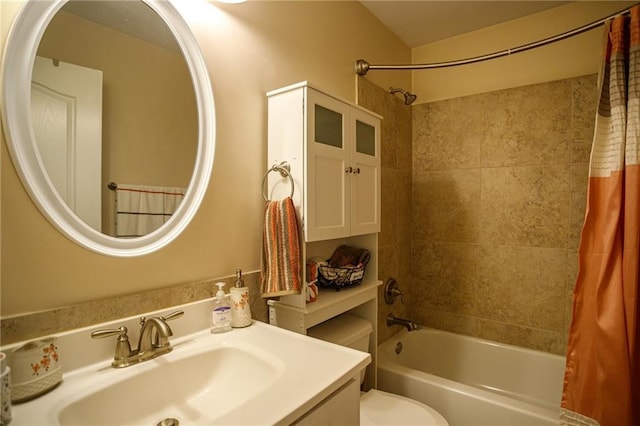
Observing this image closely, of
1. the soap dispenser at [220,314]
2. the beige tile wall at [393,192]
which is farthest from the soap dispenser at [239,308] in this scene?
the beige tile wall at [393,192]

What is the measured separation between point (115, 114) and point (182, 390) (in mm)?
776

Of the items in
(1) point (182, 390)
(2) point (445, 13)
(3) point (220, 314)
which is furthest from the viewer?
(2) point (445, 13)

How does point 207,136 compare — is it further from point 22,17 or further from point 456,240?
point 456,240

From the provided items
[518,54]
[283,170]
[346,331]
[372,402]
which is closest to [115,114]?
[283,170]

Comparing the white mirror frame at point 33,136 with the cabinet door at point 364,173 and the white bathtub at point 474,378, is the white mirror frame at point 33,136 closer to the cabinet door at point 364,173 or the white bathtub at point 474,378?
the cabinet door at point 364,173

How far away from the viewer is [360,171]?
145cm

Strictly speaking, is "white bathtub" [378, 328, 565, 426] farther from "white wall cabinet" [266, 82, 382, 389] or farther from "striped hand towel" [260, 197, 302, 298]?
"striped hand towel" [260, 197, 302, 298]

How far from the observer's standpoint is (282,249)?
1136mm

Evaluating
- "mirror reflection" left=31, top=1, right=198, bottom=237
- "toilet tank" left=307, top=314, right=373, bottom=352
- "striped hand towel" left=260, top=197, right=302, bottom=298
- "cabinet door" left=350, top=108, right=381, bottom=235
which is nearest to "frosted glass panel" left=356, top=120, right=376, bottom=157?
"cabinet door" left=350, top=108, right=381, bottom=235

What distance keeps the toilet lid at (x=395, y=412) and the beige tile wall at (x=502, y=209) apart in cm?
103

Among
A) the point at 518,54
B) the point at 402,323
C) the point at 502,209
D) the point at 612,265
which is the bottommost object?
the point at 402,323

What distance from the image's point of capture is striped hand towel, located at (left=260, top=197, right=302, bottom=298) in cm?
113

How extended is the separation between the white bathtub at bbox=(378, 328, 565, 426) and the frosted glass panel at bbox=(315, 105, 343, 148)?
1.22 m

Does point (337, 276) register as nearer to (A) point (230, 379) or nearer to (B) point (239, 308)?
(B) point (239, 308)
